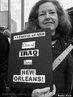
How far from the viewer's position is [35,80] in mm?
769

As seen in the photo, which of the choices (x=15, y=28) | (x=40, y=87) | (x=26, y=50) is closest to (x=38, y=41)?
(x=26, y=50)

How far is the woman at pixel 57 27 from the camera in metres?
0.89

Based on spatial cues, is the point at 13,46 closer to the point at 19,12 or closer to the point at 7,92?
the point at 7,92

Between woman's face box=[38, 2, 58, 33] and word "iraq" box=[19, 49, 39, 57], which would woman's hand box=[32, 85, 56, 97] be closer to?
word "iraq" box=[19, 49, 39, 57]

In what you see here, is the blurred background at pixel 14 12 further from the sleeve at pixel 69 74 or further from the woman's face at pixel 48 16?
the sleeve at pixel 69 74

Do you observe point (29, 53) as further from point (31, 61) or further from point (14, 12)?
point (14, 12)

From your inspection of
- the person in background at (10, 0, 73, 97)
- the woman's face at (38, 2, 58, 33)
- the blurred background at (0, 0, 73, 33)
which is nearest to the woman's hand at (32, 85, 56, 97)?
the person in background at (10, 0, 73, 97)

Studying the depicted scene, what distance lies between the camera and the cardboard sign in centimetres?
77

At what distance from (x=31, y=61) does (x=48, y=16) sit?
10.8 inches

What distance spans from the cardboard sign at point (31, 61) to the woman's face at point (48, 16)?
0.53 feet

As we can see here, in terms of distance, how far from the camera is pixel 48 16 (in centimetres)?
94

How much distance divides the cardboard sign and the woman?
11 centimetres

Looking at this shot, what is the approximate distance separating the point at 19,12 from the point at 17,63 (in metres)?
3.29

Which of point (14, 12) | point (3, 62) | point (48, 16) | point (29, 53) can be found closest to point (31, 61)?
point (29, 53)
